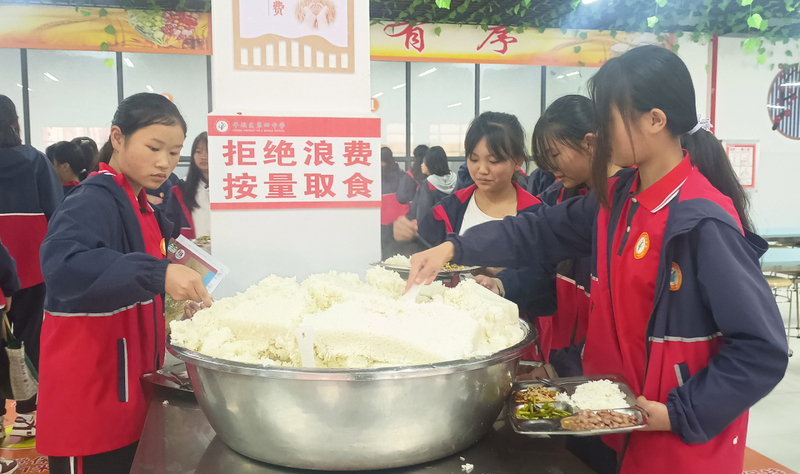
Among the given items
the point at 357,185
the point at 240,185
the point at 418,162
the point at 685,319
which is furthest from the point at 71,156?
the point at 685,319

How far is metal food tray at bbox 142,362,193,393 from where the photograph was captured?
4.16 feet

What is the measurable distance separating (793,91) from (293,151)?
24.4ft

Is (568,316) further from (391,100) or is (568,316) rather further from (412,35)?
(391,100)

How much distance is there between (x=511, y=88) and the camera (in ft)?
21.9

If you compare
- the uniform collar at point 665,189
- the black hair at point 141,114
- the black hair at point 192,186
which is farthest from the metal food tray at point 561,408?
the black hair at point 192,186

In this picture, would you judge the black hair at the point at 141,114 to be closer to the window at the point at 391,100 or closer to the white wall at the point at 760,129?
the window at the point at 391,100

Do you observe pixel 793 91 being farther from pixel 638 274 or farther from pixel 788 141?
pixel 638 274

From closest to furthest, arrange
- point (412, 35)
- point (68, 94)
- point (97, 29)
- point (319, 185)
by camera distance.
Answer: point (319, 185) → point (97, 29) → point (68, 94) → point (412, 35)

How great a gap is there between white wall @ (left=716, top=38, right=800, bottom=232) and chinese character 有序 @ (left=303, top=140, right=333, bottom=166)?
6480mm

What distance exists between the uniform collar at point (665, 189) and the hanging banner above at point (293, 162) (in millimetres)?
780

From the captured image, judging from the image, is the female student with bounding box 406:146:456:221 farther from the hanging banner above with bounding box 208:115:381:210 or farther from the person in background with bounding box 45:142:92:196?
the hanging banner above with bounding box 208:115:381:210

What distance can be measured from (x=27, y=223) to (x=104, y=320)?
2.16 metres

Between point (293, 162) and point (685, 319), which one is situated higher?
point (293, 162)

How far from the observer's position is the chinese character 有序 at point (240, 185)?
4.95 feet
